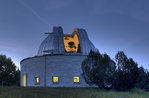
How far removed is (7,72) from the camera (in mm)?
48281

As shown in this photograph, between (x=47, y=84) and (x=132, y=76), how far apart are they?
14211 mm

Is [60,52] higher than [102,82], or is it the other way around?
[60,52]

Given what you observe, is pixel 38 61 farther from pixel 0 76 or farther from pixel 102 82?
pixel 0 76

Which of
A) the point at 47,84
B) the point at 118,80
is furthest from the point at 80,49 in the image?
the point at 118,80

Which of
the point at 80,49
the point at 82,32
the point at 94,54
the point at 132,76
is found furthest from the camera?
the point at 82,32

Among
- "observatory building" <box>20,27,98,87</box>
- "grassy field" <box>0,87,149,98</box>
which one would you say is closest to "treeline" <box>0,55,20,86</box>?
"observatory building" <box>20,27,98,87</box>

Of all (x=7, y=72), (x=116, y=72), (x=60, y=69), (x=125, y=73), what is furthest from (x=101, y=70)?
(x=7, y=72)

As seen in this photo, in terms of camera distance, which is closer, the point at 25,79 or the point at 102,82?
the point at 102,82

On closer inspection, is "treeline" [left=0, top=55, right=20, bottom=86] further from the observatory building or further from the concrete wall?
the concrete wall

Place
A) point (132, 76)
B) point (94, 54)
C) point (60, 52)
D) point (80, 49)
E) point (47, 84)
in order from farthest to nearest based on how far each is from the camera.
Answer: point (80, 49) → point (60, 52) → point (47, 84) → point (94, 54) → point (132, 76)

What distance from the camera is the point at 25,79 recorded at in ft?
111

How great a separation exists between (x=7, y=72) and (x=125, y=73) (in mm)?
37284

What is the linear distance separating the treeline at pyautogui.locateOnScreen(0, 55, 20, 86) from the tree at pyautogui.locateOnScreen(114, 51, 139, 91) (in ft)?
120

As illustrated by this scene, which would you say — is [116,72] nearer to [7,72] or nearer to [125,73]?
[125,73]
